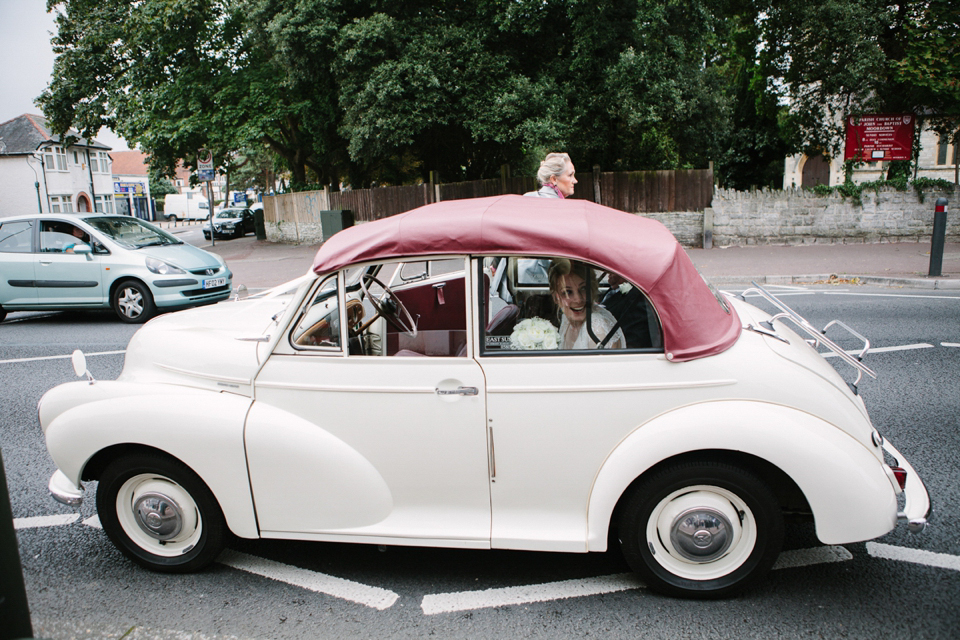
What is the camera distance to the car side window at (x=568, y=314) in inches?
119

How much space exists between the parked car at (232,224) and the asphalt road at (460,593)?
Result: 95.6ft

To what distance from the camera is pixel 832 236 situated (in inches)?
675

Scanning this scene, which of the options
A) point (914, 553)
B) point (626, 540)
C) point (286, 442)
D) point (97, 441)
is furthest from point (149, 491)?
point (914, 553)

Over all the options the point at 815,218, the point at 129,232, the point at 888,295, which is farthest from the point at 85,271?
the point at 815,218

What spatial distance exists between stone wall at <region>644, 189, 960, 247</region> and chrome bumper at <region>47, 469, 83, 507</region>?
16396 mm

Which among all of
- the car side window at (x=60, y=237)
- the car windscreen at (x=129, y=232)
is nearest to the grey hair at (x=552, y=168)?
the car windscreen at (x=129, y=232)

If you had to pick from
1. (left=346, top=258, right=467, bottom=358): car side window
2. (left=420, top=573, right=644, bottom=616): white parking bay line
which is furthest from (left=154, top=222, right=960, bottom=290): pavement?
(left=420, top=573, right=644, bottom=616): white parking bay line

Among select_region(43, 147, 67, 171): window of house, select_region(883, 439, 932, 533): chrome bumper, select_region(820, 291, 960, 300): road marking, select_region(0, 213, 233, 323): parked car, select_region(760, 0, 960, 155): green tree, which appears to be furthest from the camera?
select_region(43, 147, 67, 171): window of house

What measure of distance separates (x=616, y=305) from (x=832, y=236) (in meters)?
16.4

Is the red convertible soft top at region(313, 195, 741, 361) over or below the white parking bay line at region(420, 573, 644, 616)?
over

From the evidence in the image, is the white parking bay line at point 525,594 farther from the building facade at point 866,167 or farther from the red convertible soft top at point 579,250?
the building facade at point 866,167

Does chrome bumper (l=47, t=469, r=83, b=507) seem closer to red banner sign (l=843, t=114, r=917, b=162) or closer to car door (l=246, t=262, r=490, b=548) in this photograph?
car door (l=246, t=262, r=490, b=548)

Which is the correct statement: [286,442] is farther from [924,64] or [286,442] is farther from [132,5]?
[132,5]

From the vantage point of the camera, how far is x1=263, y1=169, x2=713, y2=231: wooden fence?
58.6 ft
